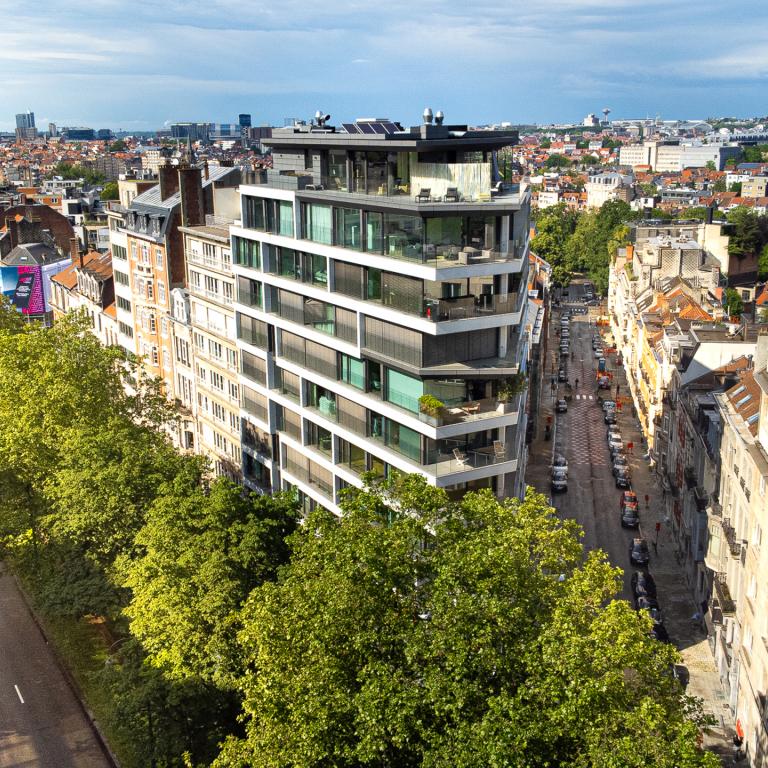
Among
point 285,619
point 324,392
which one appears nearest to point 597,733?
point 285,619

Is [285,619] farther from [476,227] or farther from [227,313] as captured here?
[227,313]

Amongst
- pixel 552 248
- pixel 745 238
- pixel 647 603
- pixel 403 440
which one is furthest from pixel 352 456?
pixel 552 248

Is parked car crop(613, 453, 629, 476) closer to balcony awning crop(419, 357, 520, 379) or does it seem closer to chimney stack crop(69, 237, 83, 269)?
balcony awning crop(419, 357, 520, 379)

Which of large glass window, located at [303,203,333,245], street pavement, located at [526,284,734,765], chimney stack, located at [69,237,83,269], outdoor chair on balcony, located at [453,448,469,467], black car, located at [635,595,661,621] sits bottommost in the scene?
street pavement, located at [526,284,734,765]

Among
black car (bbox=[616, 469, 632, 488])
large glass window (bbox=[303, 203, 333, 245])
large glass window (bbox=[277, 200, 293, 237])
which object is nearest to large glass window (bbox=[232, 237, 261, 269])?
large glass window (bbox=[277, 200, 293, 237])

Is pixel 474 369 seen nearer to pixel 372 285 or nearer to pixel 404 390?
pixel 404 390

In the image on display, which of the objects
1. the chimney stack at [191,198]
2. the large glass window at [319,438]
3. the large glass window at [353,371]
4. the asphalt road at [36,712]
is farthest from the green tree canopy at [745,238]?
the asphalt road at [36,712]
